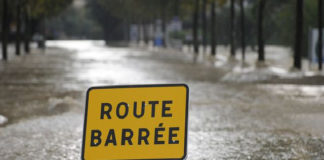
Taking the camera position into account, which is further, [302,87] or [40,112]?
[302,87]

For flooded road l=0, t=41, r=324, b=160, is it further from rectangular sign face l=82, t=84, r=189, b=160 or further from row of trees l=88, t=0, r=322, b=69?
row of trees l=88, t=0, r=322, b=69

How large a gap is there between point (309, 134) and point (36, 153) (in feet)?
14.7

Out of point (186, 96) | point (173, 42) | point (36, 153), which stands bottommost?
point (173, 42)

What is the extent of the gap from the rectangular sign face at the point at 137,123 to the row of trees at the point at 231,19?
21932mm

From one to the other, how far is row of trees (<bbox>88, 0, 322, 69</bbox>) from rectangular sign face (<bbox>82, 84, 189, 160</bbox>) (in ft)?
72.0

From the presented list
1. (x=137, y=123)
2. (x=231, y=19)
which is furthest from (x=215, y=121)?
(x=231, y=19)

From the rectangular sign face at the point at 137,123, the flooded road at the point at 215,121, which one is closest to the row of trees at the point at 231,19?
the flooded road at the point at 215,121

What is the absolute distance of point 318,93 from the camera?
18.6m

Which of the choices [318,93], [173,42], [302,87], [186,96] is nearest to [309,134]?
[186,96]

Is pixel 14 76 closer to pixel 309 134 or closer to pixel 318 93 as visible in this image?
pixel 318 93

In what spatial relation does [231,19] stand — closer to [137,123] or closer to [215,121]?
[215,121]

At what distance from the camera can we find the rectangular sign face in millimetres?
6320

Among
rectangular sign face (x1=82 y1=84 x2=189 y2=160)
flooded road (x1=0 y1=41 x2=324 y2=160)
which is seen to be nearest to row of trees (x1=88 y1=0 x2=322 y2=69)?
flooded road (x1=0 y1=41 x2=324 y2=160)

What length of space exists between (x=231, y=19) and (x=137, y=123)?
3788 centimetres
